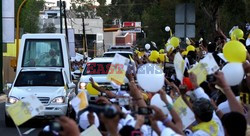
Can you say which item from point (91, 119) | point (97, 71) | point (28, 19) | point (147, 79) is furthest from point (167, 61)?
point (28, 19)

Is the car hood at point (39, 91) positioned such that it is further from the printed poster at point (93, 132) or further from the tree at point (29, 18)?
the tree at point (29, 18)

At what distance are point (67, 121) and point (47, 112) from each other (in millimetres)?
12099

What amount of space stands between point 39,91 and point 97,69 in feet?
14.1

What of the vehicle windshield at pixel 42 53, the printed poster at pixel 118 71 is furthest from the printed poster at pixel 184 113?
the vehicle windshield at pixel 42 53

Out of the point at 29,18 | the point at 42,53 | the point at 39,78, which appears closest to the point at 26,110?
the point at 39,78

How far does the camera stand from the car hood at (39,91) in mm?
16312

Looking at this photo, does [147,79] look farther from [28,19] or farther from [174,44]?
[28,19]

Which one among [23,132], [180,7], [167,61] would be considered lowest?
[23,132]

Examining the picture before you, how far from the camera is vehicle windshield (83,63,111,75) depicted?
20.6 meters

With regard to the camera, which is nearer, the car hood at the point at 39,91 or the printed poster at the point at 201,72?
the printed poster at the point at 201,72

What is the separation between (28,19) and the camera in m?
76.1

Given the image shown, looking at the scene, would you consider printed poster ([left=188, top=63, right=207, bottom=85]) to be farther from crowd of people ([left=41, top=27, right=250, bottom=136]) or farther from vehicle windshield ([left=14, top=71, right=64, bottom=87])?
vehicle windshield ([left=14, top=71, right=64, bottom=87])

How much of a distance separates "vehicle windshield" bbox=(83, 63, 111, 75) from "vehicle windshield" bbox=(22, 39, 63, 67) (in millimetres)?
1233

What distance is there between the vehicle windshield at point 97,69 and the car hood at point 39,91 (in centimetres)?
379
